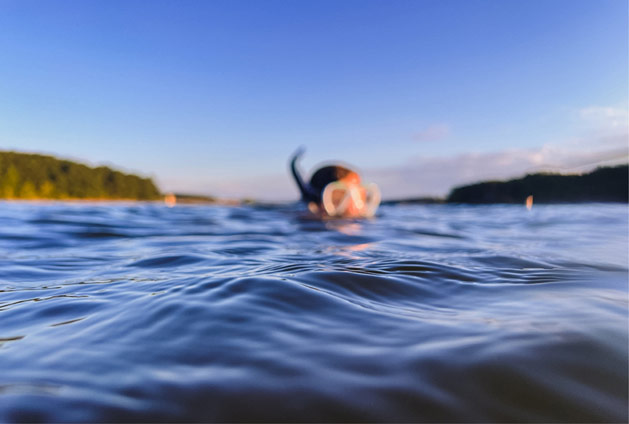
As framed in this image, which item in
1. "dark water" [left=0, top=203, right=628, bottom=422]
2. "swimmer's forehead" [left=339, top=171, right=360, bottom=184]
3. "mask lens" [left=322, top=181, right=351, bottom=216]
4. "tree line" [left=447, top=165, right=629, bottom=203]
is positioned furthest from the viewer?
"swimmer's forehead" [left=339, top=171, right=360, bottom=184]

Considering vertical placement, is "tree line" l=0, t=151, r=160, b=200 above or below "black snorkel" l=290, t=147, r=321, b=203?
above

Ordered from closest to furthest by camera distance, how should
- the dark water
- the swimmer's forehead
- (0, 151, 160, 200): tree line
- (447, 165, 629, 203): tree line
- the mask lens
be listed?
the dark water → (447, 165, 629, 203): tree line → the mask lens → the swimmer's forehead → (0, 151, 160, 200): tree line

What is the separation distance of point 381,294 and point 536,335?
2.83ft

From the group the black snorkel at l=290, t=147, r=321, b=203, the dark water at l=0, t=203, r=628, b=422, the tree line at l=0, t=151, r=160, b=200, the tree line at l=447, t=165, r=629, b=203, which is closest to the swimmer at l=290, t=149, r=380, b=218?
the black snorkel at l=290, t=147, r=321, b=203

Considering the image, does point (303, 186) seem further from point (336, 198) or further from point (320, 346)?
point (320, 346)

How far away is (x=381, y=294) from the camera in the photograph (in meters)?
1.99

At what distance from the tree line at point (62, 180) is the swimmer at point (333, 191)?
237 feet

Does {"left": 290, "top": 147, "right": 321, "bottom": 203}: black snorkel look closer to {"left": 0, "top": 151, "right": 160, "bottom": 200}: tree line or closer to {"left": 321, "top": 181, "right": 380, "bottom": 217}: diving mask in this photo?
{"left": 321, "top": 181, "right": 380, "bottom": 217}: diving mask

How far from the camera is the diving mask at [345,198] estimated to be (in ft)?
25.0

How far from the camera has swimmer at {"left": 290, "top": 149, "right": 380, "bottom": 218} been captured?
7.71 meters

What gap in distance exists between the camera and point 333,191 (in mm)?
7871

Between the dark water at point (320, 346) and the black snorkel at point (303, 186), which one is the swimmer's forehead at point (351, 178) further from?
the dark water at point (320, 346)

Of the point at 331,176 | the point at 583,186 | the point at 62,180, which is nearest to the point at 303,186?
the point at 331,176

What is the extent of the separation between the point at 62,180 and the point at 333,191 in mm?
91440
